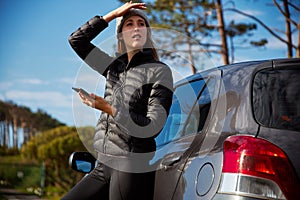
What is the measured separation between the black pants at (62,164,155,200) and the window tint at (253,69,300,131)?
0.68 metres

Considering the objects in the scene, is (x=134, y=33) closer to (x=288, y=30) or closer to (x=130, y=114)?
(x=130, y=114)

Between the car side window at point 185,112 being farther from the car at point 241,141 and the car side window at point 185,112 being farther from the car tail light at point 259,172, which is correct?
the car tail light at point 259,172

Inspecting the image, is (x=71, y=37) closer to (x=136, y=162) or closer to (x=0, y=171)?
(x=136, y=162)

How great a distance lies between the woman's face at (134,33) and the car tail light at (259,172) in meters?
0.85

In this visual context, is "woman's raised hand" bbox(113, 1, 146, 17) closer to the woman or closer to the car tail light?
the woman

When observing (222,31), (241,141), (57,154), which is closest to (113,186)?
(241,141)

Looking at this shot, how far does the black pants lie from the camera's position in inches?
99.5

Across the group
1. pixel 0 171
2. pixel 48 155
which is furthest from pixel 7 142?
pixel 0 171

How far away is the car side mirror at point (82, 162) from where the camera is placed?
3469mm

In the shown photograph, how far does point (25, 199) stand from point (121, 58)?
13542mm

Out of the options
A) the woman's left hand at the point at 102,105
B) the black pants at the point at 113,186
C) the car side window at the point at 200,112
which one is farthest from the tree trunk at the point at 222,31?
the woman's left hand at the point at 102,105

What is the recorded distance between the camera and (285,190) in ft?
7.16

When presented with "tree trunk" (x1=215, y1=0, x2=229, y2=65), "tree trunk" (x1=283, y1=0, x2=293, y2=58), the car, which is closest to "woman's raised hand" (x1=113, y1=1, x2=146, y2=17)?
the car

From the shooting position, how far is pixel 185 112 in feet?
10.2
